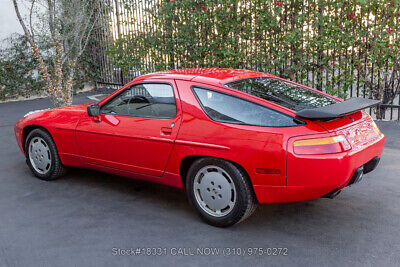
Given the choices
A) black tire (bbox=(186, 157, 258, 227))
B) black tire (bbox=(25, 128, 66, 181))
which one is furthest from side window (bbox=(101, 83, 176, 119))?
black tire (bbox=(25, 128, 66, 181))

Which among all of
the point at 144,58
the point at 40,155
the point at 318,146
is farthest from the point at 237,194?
the point at 144,58

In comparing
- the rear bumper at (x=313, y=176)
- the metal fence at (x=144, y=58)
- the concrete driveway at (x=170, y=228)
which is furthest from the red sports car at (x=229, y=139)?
the metal fence at (x=144, y=58)

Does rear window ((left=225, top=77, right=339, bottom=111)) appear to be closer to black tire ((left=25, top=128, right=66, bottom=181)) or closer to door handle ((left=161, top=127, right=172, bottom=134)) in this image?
door handle ((left=161, top=127, right=172, bottom=134))

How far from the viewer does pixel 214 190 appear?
3707mm

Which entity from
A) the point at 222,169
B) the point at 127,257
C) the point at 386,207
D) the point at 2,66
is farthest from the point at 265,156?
the point at 2,66

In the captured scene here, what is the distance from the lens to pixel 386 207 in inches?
162

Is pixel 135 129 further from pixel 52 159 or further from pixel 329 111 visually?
pixel 329 111

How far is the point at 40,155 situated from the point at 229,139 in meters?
2.92

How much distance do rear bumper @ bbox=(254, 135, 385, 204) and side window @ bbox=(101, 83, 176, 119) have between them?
1277 mm

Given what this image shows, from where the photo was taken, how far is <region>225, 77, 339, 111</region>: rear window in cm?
377

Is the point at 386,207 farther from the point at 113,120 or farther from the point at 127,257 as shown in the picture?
the point at 113,120

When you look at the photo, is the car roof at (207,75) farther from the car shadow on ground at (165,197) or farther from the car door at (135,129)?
the car shadow on ground at (165,197)

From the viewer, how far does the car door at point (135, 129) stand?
4.02 m

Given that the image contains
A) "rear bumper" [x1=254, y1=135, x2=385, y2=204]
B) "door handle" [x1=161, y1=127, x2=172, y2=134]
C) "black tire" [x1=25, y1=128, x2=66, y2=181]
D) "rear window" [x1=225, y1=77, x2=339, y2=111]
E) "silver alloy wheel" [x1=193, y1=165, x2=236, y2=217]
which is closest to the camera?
"rear bumper" [x1=254, y1=135, x2=385, y2=204]
